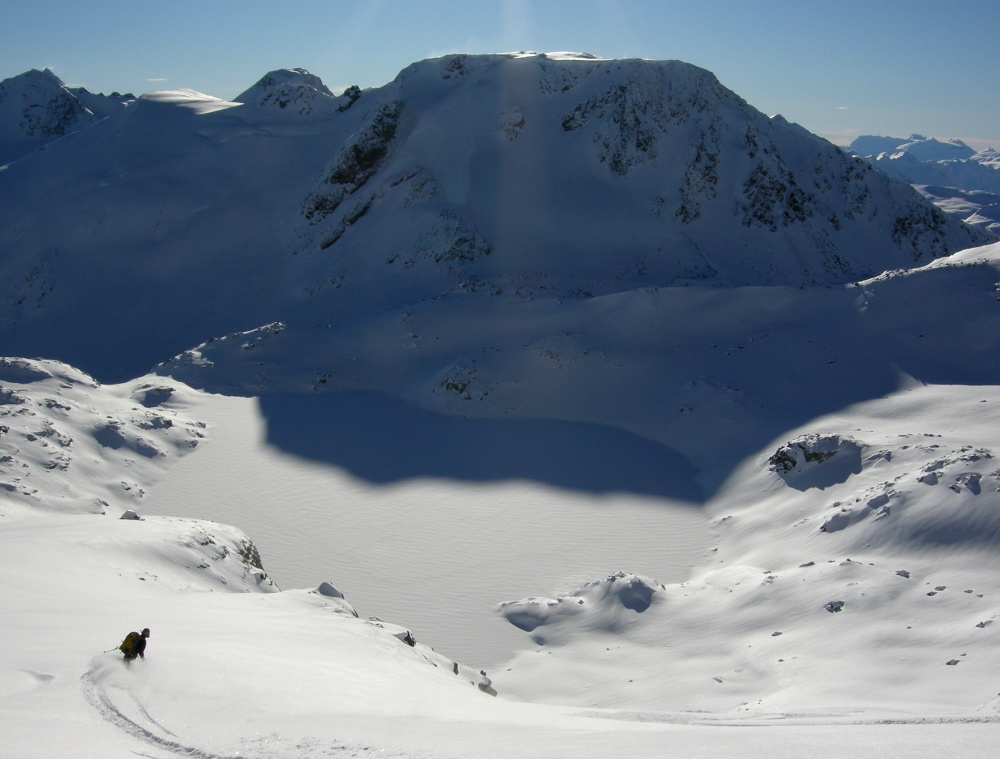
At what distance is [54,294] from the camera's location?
4178 centimetres

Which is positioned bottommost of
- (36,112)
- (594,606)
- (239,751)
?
(594,606)

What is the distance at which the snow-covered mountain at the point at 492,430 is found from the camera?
856 cm

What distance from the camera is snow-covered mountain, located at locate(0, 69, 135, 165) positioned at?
66.1 metres

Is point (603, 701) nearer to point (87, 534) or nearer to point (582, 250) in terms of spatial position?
point (87, 534)

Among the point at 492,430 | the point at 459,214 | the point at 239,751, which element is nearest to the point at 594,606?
the point at 239,751

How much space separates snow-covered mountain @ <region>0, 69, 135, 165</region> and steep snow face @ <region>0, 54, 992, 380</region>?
21512mm

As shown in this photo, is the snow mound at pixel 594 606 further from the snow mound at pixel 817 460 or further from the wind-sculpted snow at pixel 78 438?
the wind-sculpted snow at pixel 78 438

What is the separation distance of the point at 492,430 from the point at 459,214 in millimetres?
16951

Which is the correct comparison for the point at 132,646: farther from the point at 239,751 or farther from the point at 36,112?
the point at 36,112

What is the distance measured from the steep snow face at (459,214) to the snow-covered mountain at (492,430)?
0.20 metres

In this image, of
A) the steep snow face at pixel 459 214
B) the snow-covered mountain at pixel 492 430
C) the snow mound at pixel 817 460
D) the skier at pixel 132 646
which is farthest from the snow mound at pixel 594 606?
the steep snow face at pixel 459 214

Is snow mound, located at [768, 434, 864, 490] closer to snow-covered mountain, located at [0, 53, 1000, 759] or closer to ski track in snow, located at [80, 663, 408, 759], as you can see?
snow-covered mountain, located at [0, 53, 1000, 759]

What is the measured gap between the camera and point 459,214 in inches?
1543

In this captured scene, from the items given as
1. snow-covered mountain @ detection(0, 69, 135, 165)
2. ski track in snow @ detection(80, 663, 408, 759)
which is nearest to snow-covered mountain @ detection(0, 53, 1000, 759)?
ski track in snow @ detection(80, 663, 408, 759)
